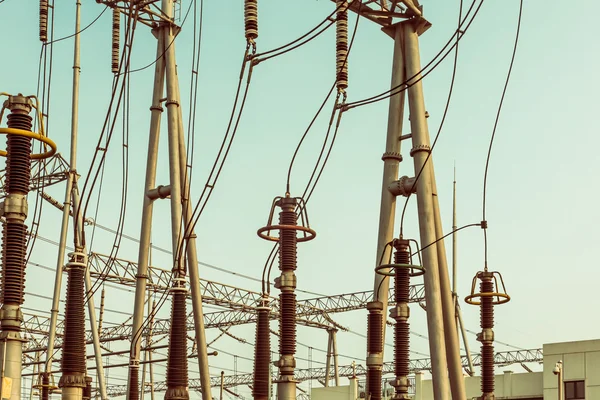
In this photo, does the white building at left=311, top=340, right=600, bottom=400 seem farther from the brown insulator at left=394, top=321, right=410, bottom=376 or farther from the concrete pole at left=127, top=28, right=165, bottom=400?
the brown insulator at left=394, top=321, right=410, bottom=376

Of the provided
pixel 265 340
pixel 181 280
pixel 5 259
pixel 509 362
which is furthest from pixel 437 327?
pixel 509 362

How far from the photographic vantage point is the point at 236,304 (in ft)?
160

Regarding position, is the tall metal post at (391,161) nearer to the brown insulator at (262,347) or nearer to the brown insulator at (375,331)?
the brown insulator at (375,331)

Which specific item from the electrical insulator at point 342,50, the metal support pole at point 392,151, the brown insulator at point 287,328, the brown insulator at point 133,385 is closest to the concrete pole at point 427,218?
the metal support pole at point 392,151

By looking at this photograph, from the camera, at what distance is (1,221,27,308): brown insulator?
927cm

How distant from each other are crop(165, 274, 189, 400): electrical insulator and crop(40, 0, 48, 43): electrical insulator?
14.5ft

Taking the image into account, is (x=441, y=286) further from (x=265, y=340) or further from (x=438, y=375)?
(x=265, y=340)

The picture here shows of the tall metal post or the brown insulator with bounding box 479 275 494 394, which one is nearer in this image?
the tall metal post

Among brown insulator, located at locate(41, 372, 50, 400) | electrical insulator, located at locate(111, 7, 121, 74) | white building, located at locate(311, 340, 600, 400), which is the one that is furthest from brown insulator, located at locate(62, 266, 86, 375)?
white building, located at locate(311, 340, 600, 400)

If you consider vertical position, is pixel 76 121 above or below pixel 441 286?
above

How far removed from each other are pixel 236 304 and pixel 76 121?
91.1ft

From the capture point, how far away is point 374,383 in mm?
14133

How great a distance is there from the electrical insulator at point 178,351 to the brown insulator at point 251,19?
12.6 ft

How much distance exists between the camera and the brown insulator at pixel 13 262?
927cm
